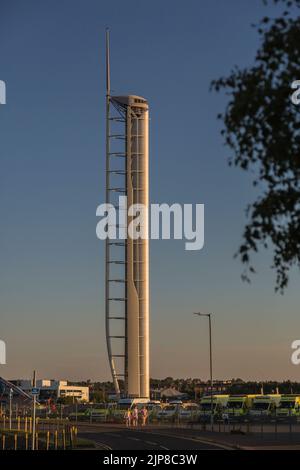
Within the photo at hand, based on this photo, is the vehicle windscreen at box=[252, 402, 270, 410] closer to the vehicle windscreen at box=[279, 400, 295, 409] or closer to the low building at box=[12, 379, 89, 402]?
the vehicle windscreen at box=[279, 400, 295, 409]

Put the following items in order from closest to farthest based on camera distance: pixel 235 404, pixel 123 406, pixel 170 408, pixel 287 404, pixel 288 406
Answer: pixel 288 406 < pixel 287 404 < pixel 235 404 < pixel 123 406 < pixel 170 408

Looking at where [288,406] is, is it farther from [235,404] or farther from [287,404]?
[235,404]

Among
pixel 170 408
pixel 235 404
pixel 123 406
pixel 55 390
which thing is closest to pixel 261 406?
pixel 235 404

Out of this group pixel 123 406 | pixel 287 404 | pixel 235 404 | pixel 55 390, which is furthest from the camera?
pixel 55 390

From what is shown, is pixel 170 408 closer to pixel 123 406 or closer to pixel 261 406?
pixel 123 406

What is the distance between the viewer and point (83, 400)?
172 m

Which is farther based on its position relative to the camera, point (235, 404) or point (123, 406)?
point (123, 406)

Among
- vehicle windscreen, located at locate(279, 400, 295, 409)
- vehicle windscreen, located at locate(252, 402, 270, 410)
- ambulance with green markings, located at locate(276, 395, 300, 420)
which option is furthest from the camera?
vehicle windscreen, located at locate(252, 402, 270, 410)

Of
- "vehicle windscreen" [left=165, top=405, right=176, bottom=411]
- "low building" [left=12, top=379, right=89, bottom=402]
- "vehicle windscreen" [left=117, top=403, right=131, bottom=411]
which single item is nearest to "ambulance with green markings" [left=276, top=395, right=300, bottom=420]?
"vehicle windscreen" [left=165, top=405, right=176, bottom=411]

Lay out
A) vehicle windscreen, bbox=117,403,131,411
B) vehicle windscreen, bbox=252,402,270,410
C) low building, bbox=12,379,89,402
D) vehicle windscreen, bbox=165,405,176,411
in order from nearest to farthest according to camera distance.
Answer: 1. vehicle windscreen, bbox=252,402,270,410
2. vehicle windscreen, bbox=117,403,131,411
3. vehicle windscreen, bbox=165,405,176,411
4. low building, bbox=12,379,89,402

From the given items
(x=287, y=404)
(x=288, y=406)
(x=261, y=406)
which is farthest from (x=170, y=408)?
(x=288, y=406)

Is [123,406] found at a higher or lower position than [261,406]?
lower

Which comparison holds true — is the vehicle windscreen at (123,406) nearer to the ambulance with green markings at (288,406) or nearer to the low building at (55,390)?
the ambulance with green markings at (288,406)
